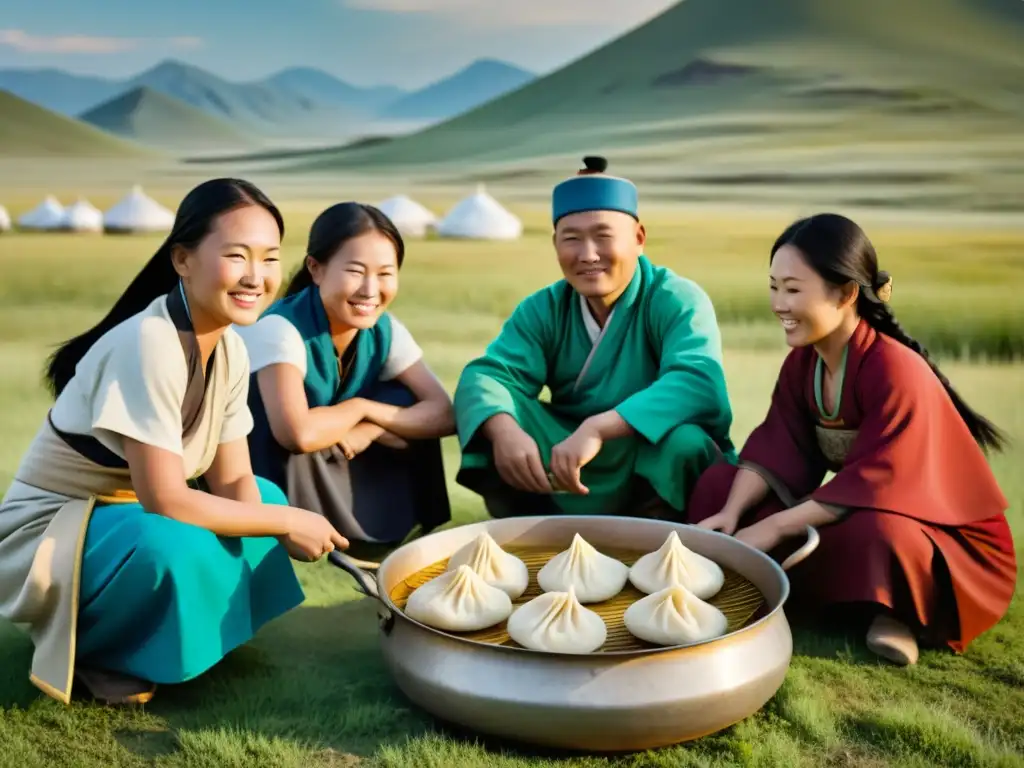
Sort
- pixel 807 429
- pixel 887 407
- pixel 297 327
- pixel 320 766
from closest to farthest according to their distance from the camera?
pixel 320 766
pixel 887 407
pixel 807 429
pixel 297 327

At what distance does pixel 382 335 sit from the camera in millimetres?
3516

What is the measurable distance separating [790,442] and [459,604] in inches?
47.0

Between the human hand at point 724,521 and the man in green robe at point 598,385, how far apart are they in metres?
0.28

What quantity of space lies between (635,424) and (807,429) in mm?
500

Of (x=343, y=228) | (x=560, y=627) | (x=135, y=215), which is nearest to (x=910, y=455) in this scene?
(x=560, y=627)

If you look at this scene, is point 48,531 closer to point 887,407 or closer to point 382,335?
point 382,335

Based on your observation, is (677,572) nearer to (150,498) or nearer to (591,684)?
(591,684)

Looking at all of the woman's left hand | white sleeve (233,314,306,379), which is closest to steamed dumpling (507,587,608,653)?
the woman's left hand

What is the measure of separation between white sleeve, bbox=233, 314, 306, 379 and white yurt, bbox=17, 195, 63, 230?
11.8 m

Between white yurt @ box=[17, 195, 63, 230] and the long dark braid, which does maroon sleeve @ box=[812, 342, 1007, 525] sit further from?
white yurt @ box=[17, 195, 63, 230]

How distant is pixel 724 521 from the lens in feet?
9.73

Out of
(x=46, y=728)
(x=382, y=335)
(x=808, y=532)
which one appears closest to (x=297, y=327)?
(x=382, y=335)

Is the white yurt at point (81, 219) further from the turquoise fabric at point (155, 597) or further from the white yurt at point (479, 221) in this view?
the turquoise fabric at point (155, 597)

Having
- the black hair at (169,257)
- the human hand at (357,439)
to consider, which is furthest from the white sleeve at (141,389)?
the human hand at (357,439)
